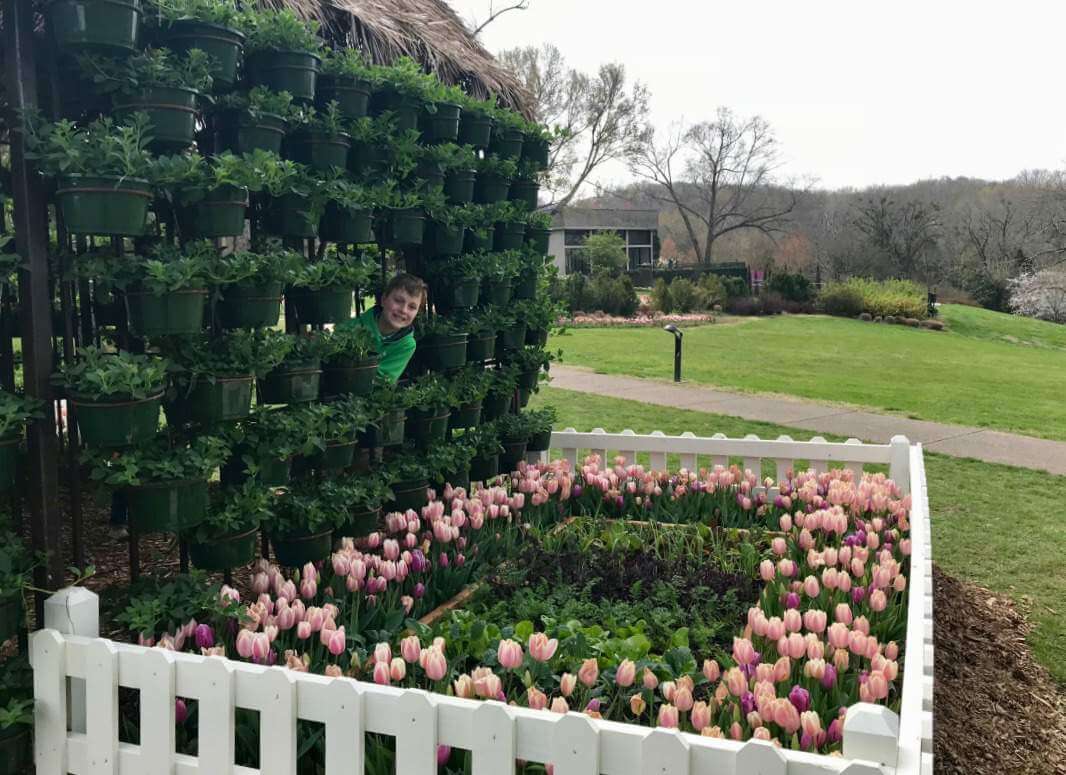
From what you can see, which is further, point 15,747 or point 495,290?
point 495,290

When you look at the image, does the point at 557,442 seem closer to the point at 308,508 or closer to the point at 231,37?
the point at 308,508

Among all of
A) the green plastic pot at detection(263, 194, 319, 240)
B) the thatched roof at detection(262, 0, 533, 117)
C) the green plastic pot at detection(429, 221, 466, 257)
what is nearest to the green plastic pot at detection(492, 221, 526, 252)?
the green plastic pot at detection(429, 221, 466, 257)

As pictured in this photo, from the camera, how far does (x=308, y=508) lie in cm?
366

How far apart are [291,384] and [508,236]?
235 centimetres

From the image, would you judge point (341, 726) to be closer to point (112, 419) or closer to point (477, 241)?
point (112, 419)

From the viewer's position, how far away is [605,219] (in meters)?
53.0

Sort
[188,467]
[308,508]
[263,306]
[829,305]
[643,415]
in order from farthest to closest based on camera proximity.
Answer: [829,305] < [643,415] < [308,508] < [263,306] < [188,467]

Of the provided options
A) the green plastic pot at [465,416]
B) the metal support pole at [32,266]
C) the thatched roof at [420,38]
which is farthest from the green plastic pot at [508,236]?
the metal support pole at [32,266]

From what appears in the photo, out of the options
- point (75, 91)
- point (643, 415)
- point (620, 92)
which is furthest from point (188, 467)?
point (620, 92)

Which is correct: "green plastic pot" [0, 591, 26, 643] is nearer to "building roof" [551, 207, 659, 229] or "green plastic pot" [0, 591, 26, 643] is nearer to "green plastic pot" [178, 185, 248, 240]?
"green plastic pot" [178, 185, 248, 240]

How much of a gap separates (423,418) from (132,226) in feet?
6.86

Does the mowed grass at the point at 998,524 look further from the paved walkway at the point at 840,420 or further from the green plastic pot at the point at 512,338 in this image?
the green plastic pot at the point at 512,338

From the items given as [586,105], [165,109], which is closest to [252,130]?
[165,109]

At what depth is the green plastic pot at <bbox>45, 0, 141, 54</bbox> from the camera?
264 centimetres
